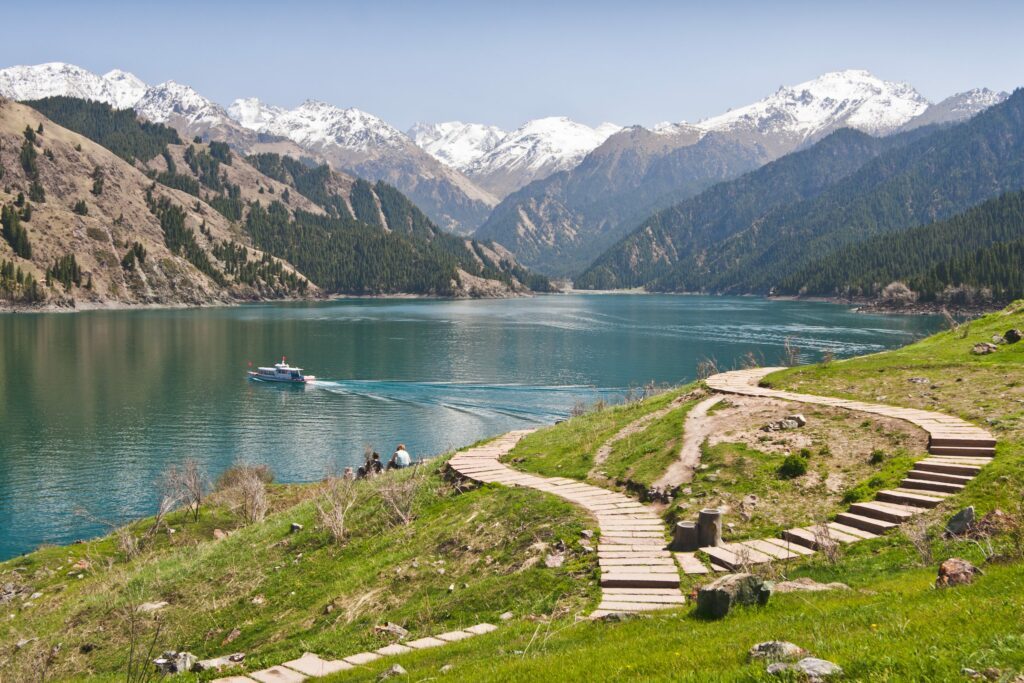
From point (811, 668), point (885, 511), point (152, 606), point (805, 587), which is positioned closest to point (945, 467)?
point (885, 511)

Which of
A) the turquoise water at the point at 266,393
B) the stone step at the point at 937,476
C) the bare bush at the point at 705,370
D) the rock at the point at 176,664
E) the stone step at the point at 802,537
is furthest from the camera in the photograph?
the turquoise water at the point at 266,393

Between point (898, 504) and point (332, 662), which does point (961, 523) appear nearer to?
point (898, 504)

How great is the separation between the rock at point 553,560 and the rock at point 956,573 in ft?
29.0

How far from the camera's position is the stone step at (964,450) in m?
21.8

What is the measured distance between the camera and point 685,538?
19.0m

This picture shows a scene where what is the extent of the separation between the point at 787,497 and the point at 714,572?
5.39 m

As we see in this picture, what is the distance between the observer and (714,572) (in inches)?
683

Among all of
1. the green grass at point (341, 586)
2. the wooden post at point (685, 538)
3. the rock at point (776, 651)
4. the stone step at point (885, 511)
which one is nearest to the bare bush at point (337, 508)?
the green grass at point (341, 586)

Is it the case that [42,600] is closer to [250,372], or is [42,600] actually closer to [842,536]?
[842,536]

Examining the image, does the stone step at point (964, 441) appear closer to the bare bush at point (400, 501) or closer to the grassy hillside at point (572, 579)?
the grassy hillside at point (572, 579)

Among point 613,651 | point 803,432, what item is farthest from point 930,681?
point 803,432

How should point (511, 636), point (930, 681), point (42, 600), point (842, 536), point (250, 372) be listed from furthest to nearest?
1. point (250, 372)
2. point (42, 600)
3. point (842, 536)
4. point (511, 636)
5. point (930, 681)

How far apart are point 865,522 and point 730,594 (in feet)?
23.0

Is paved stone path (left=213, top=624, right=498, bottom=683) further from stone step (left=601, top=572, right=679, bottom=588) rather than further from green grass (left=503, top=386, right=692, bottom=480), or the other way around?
green grass (left=503, top=386, right=692, bottom=480)
